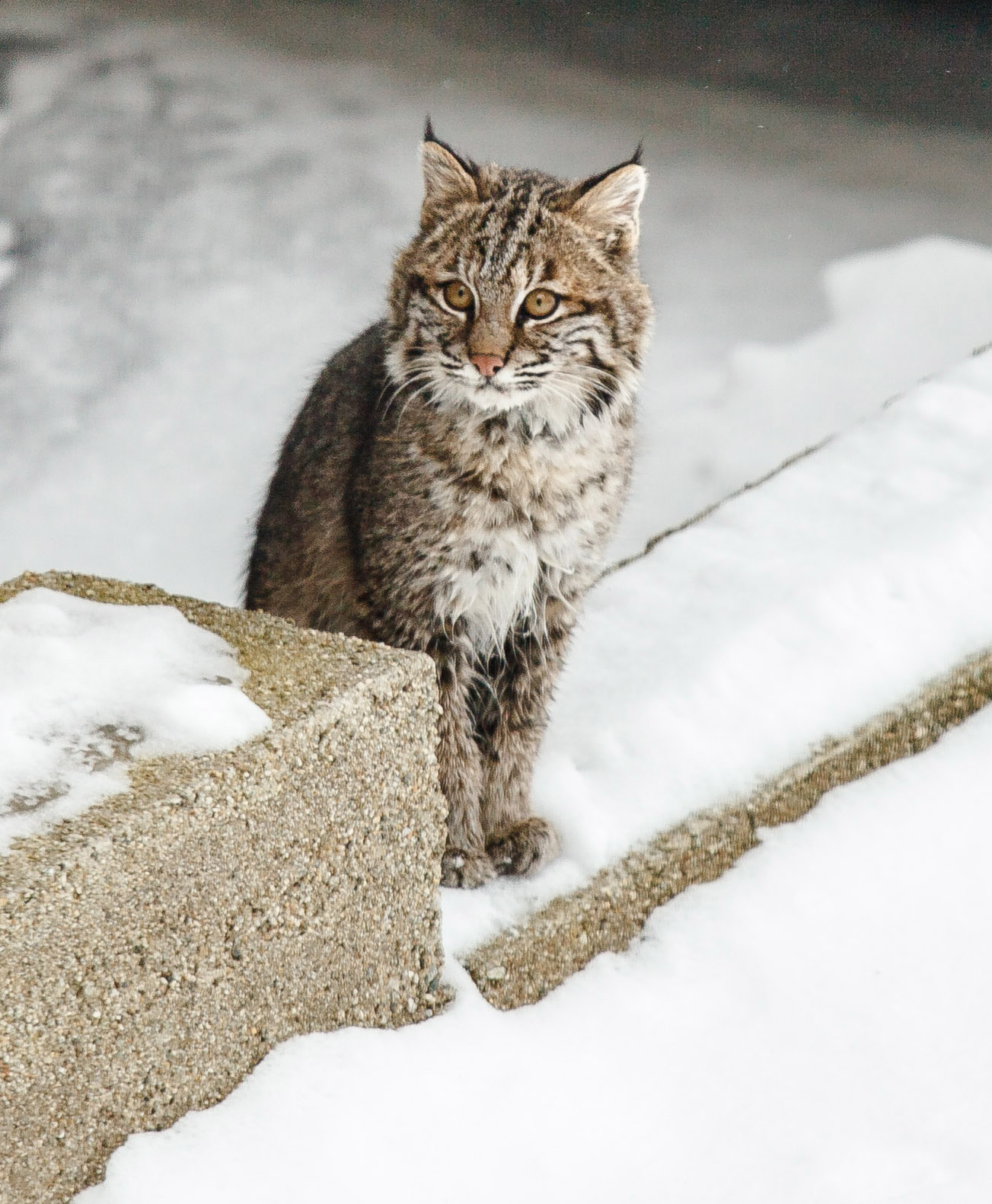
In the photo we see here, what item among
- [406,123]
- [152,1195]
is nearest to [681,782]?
[152,1195]

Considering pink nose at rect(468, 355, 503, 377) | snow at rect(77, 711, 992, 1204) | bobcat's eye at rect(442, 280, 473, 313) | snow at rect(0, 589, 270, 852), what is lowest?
snow at rect(77, 711, 992, 1204)

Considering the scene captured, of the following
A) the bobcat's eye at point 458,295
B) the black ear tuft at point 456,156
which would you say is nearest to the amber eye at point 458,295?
the bobcat's eye at point 458,295

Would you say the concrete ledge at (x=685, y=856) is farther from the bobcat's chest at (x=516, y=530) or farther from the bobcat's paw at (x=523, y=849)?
the bobcat's chest at (x=516, y=530)

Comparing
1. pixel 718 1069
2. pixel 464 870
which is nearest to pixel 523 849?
pixel 464 870

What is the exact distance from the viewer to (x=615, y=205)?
2180 millimetres

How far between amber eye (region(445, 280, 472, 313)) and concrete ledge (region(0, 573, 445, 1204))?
58 cm

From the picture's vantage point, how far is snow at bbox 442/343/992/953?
2461 mm

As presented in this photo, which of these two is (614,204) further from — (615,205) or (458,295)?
(458,295)

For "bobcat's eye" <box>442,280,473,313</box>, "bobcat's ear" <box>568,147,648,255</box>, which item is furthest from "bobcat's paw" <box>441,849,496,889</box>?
"bobcat's ear" <box>568,147,648,255</box>

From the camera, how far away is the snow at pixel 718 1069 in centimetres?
167

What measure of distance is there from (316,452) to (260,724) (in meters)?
1.00

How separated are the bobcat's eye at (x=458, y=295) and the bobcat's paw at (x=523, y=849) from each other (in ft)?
2.75

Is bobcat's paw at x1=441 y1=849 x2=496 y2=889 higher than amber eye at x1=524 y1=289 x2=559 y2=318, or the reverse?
amber eye at x1=524 y1=289 x2=559 y2=318

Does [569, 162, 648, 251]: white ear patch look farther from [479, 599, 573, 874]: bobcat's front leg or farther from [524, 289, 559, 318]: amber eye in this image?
[479, 599, 573, 874]: bobcat's front leg
